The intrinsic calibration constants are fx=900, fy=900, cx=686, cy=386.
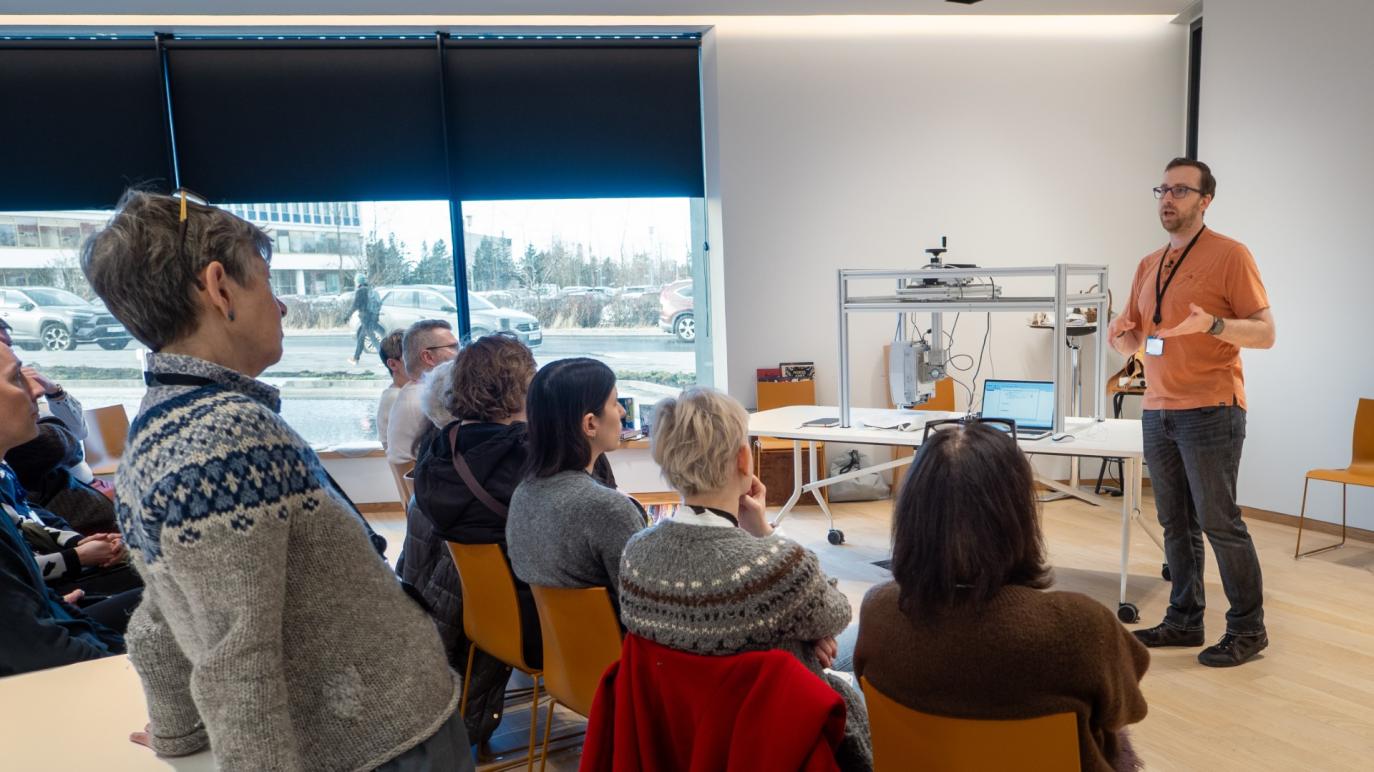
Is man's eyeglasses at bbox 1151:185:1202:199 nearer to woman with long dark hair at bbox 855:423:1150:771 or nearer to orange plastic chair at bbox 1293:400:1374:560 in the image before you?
orange plastic chair at bbox 1293:400:1374:560

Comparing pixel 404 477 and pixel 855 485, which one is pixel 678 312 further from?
pixel 404 477

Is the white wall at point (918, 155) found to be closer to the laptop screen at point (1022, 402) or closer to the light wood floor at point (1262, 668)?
the light wood floor at point (1262, 668)

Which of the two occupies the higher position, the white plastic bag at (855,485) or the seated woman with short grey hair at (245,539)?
the seated woman with short grey hair at (245,539)

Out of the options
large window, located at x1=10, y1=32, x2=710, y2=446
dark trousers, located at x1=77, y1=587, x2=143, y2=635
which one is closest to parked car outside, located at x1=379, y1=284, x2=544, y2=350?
large window, located at x1=10, y1=32, x2=710, y2=446

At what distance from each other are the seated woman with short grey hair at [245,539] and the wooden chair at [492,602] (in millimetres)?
1177

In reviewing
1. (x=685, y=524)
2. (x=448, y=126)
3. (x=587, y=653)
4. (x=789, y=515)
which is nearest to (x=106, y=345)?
(x=448, y=126)

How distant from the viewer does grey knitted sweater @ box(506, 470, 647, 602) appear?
7.01 ft

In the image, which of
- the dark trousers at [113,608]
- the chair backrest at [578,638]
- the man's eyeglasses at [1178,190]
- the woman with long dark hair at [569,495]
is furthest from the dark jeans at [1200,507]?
the dark trousers at [113,608]

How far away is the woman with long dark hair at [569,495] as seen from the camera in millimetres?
2141

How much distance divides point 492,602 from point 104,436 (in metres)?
4.23

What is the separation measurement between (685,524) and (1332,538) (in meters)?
4.76

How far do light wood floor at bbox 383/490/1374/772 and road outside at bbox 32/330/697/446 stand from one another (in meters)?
2.08

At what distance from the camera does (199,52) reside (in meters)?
5.75

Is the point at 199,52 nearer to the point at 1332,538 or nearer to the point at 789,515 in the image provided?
the point at 789,515
